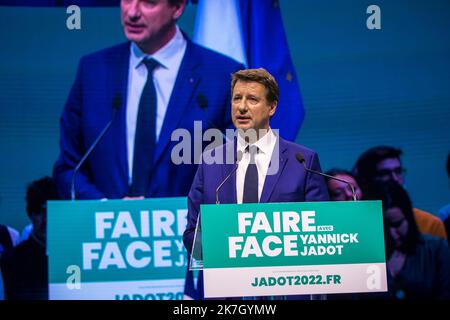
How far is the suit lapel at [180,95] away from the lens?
554cm

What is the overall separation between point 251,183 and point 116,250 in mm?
1056

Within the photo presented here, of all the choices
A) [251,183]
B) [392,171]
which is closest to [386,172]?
[392,171]

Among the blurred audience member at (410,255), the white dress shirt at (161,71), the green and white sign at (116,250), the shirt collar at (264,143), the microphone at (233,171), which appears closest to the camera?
the microphone at (233,171)

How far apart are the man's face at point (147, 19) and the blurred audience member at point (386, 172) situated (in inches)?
64.7

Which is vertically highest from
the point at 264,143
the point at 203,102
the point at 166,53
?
the point at 166,53

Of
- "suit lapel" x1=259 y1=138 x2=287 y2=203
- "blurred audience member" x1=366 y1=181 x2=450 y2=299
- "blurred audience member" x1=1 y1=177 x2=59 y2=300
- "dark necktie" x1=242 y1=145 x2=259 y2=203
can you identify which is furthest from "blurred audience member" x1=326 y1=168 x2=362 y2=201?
"blurred audience member" x1=1 y1=177 x2=59 y2=300

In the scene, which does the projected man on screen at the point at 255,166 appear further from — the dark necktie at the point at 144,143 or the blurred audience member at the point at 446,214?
the blurred audience member at the point at 446,214

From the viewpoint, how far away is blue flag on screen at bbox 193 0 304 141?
5.59m

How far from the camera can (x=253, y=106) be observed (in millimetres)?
5223

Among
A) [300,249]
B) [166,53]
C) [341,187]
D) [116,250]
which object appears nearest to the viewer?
[300,249]

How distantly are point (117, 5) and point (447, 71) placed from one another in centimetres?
237

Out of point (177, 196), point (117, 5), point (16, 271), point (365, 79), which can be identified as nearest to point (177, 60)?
point (117, 5)

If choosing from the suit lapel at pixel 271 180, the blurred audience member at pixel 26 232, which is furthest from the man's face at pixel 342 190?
the blurred audience member at pixel 26 232

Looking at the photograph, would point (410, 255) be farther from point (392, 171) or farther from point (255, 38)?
point (255, 38)
